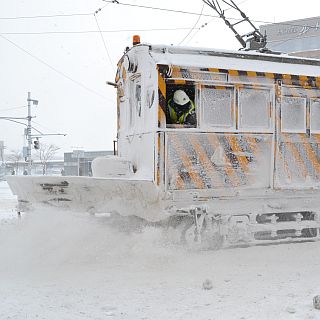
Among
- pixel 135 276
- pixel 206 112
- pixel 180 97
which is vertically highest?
pixel 180 97

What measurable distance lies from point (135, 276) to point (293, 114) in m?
3.40

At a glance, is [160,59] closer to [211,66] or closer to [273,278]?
[211,66]

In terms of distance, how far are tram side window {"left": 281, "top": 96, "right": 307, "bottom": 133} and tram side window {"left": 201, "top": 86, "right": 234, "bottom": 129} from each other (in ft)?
2.79

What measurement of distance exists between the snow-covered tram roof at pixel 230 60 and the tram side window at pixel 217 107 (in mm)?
338

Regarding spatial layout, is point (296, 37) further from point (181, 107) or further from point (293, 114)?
point (181, 107)

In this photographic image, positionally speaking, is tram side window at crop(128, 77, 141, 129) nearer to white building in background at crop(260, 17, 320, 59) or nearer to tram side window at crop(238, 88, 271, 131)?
tram side window at crop(238, 88, 271, 131)

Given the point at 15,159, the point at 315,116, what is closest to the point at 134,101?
the point at 315,116

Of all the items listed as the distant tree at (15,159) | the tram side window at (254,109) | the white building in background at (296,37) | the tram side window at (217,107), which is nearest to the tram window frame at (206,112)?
the tram side window at (217,107)

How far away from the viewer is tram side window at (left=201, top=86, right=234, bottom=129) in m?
6.41

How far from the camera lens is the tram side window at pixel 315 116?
23.2 ft

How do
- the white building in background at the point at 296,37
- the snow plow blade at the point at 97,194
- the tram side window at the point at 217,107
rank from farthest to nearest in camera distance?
the white building in background at the point at 296,37 < the tram side window at the point at 217,107 < the snow plow blade at the point at 97,194

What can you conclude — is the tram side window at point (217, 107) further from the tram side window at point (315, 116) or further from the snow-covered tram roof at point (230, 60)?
the tram side window at point (315, 116)

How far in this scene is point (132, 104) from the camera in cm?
727

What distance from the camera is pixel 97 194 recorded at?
20.7ft
